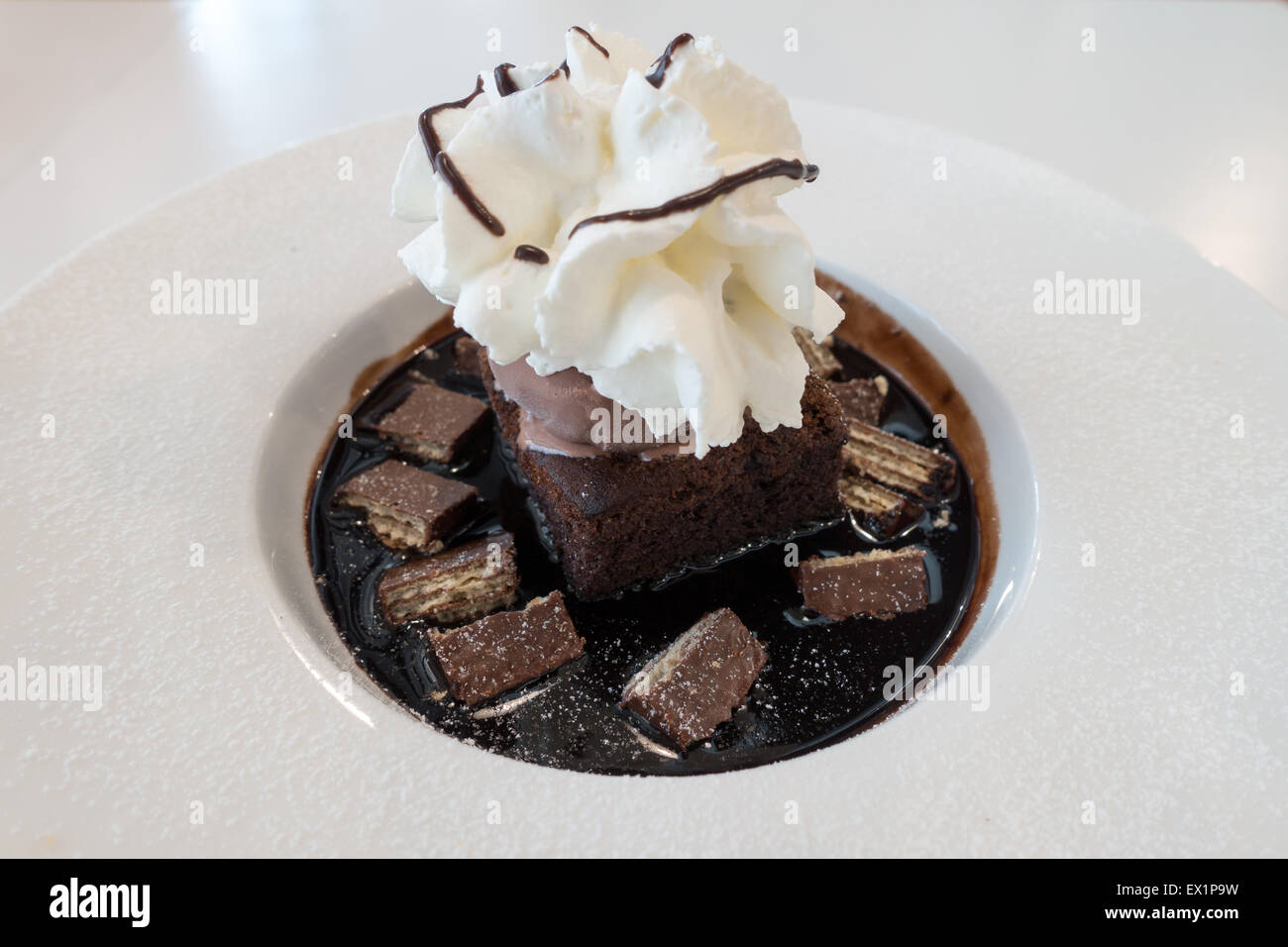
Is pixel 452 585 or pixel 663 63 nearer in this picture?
pixel 663 63

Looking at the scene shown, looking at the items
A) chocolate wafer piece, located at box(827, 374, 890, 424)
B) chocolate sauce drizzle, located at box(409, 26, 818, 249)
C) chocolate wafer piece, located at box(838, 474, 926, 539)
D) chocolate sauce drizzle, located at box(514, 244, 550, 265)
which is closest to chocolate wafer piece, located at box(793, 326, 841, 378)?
chocolate wafer piece, located at box(827, 374, 890, 424)

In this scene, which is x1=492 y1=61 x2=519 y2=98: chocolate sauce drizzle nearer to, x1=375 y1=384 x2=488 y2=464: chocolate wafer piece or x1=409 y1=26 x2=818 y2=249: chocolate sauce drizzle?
x1=409 y1=26 x2=818 y2=249: chocolate sauce drizzle

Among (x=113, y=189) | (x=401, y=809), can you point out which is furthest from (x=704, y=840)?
(x=113, y=189)

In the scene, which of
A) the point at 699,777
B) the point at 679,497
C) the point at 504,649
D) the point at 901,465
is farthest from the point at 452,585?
the point at 901,465

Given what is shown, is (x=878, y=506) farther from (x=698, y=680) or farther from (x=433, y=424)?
(x=433, y=424)

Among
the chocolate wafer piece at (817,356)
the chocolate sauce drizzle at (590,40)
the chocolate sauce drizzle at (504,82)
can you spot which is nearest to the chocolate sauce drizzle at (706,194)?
the chocolate sauce drizzle at (504,82)

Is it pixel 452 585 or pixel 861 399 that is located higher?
pixel 861 399

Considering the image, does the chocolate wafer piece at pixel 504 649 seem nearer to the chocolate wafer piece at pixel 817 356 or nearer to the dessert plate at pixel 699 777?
the dessert plate at pixel 699 777
